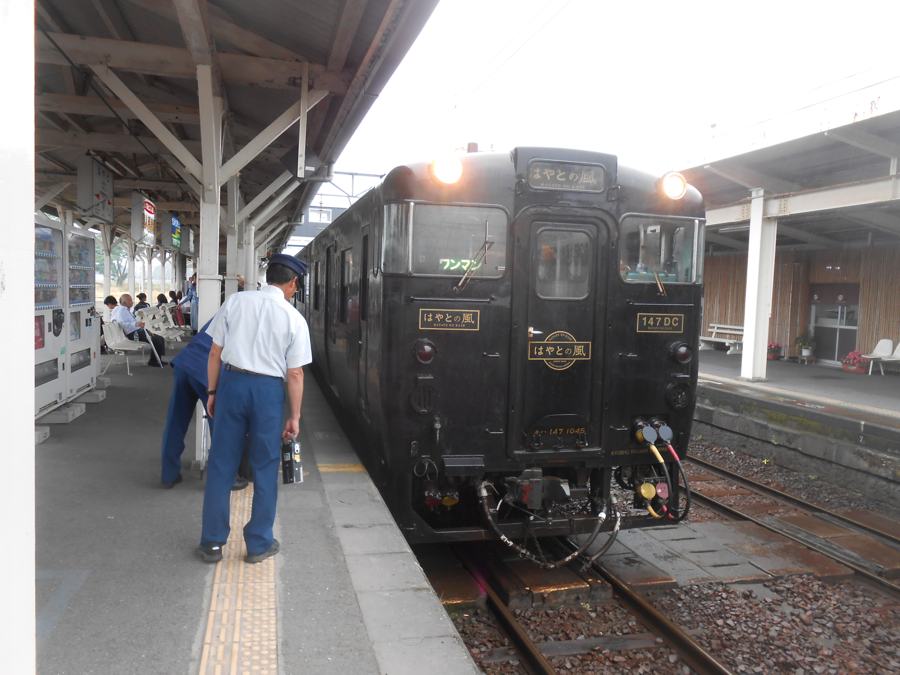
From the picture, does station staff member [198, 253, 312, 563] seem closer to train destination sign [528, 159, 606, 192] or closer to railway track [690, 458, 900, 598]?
train destination sign [528, 159, 606, 192]

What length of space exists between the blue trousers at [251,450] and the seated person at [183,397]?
1.13 meters

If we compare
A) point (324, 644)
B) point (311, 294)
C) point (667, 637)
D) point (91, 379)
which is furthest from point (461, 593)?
point (311, 294)

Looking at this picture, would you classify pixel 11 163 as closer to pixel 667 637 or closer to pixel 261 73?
pixel 667 637

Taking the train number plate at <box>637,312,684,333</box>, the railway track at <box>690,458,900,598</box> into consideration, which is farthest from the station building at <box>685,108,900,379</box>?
the train number plate at <box>637,312,684,333</box>

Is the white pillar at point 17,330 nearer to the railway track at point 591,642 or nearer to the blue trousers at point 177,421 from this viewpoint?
the railway track at point 591,642

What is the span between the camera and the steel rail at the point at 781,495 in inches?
266

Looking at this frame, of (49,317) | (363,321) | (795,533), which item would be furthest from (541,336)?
(49,317)

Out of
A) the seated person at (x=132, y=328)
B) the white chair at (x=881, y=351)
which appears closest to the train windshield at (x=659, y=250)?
the seated person at (x=132, y=328)

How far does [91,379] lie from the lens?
27.3ft

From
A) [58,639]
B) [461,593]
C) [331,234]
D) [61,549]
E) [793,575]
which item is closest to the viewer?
[58,639]

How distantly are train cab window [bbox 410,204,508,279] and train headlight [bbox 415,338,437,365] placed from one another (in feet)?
1.45

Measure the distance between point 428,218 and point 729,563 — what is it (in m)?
3.72

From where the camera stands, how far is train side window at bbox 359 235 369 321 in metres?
5.07

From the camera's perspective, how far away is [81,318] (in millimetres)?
7645
